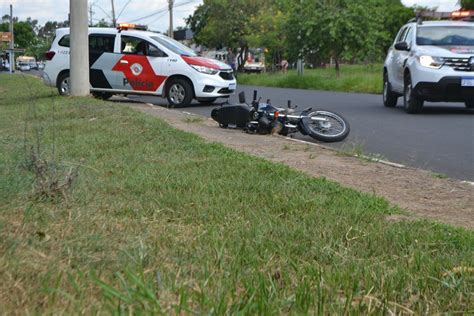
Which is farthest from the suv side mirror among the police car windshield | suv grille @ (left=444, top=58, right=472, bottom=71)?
the police car windshield

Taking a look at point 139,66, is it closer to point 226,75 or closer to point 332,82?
point 226,75

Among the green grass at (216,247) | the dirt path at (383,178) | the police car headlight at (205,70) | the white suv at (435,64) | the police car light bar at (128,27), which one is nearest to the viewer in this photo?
the green grass at (216,247)

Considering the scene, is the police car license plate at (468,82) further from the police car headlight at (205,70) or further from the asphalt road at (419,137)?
the police car headlight at (205,70)

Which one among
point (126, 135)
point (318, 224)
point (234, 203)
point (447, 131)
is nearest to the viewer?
point (318, 224)

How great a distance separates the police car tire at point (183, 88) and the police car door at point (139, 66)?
0.22 metres

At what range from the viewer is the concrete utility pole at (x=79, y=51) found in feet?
55.0

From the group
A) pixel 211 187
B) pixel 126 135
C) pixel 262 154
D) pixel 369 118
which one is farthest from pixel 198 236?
pixel 369 118

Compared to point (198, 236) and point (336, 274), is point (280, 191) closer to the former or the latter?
point (198, 236)

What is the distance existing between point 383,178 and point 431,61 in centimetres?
751

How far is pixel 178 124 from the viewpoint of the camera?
10930 mm

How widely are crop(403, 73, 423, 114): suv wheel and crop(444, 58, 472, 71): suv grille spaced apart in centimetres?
81

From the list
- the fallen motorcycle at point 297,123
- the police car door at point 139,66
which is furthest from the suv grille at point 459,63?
the police car door at point 139,66

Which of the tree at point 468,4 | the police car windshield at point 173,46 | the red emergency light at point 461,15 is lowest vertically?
the police car windshield at point 173,46

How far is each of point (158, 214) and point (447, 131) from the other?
23.6 feet
